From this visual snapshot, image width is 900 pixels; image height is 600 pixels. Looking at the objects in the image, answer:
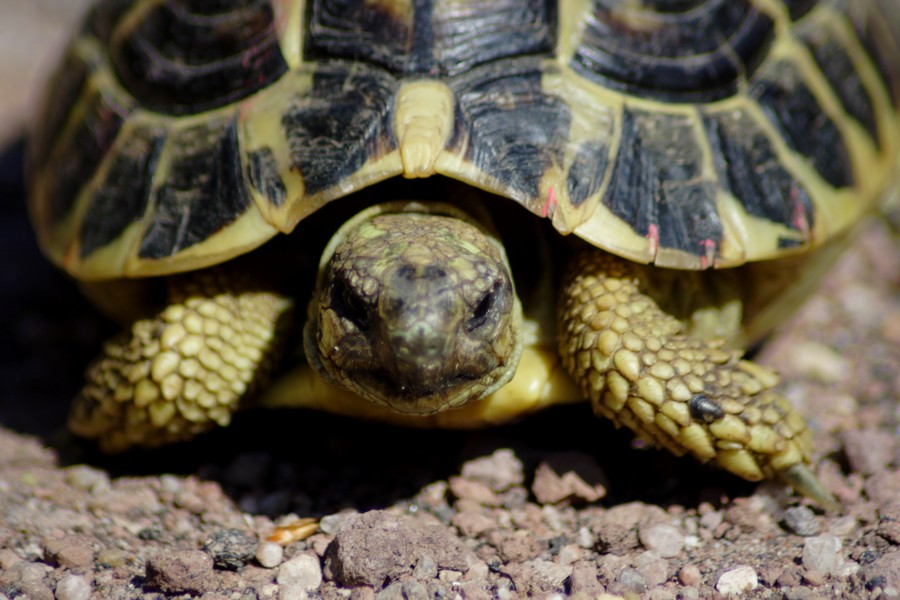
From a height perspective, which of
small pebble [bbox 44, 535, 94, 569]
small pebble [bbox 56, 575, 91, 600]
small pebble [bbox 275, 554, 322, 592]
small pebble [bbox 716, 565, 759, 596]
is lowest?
small pebble [bbox 44, 535, 94, 569]

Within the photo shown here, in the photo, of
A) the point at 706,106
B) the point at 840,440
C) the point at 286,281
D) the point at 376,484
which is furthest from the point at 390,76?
the point at 840,440

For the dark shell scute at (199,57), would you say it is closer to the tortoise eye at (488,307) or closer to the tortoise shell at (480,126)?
the tortoise shell at (480,126)

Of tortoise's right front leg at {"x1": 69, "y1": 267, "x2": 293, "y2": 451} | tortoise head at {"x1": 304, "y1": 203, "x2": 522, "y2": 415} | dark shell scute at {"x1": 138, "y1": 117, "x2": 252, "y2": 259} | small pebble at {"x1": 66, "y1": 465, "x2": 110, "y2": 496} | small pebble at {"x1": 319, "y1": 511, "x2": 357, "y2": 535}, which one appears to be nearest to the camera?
tortoise head at {"x1": 304, "y1": 203, "x2": 522, "y2": 415}

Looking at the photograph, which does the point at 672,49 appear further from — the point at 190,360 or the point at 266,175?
the point at 190,360

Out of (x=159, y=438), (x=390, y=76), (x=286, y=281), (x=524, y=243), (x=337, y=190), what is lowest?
(x=159, y=438)

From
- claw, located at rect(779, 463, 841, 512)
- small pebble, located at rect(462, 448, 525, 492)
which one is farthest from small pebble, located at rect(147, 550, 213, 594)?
claw, located at rect(779, 463, 841, 512)

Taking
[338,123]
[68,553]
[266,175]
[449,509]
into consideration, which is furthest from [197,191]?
[449,509]

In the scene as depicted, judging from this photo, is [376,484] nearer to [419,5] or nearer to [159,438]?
[159,438]

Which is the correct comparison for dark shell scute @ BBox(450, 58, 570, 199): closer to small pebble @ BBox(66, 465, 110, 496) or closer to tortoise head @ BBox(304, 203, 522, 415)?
tortoise head @ BBox(304, 203, 522, 415)
